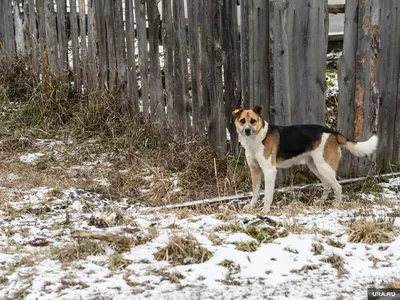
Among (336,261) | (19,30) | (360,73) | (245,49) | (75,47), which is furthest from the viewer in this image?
(19,30)

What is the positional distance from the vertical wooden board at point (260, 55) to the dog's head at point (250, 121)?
58 cm

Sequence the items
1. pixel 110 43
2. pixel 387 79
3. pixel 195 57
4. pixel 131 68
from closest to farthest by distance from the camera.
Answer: pixel 387 79 < pixel 195 57 < pixel 131 68 < pixel 110 43

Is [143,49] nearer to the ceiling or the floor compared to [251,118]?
nearer to the ceiling

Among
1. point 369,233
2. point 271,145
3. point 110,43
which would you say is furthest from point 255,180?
point 110,43

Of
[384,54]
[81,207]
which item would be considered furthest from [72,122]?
[384,54]

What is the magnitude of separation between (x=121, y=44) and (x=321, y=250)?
4.87m

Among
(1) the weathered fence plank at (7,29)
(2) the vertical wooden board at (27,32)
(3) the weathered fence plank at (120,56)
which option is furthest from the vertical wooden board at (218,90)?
(1) the weathered fence plank at (7,29)

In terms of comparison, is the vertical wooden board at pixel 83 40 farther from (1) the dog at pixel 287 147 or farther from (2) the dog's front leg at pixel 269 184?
(2) the dog's front leg at pixel 269 184

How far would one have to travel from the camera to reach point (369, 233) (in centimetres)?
383

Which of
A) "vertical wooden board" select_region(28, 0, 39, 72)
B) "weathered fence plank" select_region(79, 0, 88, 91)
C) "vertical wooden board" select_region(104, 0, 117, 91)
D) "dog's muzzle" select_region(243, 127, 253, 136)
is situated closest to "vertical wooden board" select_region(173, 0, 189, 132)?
"vertical wooden board" select_region(104, 0, 117, 91)

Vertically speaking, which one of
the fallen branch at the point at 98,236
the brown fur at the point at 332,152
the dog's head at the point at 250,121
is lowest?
the fallen branch at the point at 98,236

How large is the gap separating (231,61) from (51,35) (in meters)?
3.72

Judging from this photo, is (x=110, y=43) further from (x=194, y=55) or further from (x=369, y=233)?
(x=369, y=233)

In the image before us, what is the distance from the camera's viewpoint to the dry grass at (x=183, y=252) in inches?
141
